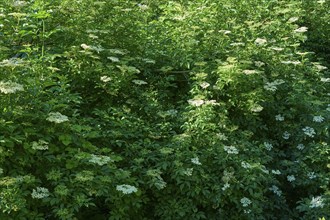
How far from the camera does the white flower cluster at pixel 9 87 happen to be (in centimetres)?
325

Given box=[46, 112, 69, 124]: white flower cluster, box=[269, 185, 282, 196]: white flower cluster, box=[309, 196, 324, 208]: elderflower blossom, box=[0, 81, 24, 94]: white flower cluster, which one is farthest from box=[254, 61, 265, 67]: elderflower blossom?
box=[0, 81, 24, 94]: white flower cluster

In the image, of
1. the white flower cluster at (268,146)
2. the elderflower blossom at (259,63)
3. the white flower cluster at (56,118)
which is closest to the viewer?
the white flower cluster at (56,118)

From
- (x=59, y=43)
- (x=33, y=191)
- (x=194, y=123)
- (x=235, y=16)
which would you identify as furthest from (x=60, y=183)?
(x=235, y=16)

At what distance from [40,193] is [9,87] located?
741 millimetres

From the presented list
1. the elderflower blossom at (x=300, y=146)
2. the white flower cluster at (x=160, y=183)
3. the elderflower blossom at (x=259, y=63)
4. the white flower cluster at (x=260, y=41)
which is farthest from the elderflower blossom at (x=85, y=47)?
the elderflower blossom at (x=300, y=146)

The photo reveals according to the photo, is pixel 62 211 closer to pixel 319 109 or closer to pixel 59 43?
pixel 59 43

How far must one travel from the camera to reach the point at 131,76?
4480mm

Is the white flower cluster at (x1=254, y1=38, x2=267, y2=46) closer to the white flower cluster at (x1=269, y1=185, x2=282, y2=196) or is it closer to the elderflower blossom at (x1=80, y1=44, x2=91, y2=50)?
the white flower cluster at (x1=269, y1=185, x2=282, y2=196)

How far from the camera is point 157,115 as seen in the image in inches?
176

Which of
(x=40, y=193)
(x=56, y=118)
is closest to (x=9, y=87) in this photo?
(x=56, y=118)

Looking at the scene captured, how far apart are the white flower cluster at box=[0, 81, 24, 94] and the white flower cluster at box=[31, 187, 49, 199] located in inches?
26.7

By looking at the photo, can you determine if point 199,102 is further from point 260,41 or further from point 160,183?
point 260,41

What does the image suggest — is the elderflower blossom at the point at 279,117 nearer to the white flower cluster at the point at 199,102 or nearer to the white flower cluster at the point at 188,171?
the white flower cluster at the point at 199,102

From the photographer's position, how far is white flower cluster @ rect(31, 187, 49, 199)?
3.22 m
